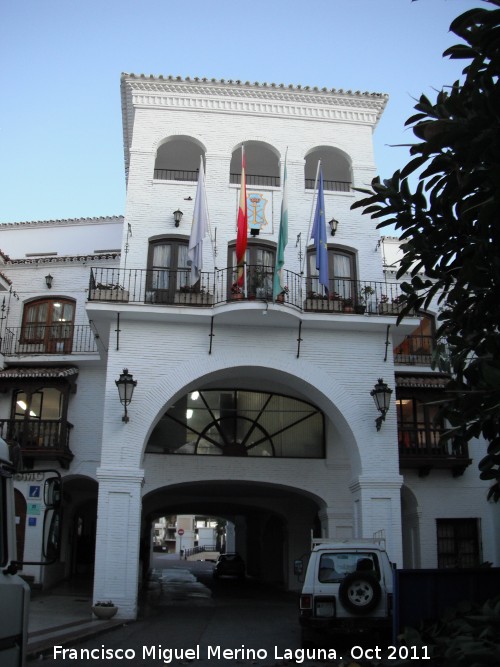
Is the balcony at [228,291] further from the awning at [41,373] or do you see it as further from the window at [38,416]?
the window at [38,416]

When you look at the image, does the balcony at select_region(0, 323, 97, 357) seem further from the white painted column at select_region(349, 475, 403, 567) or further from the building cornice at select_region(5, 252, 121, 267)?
the white painted column at select_region(349, 475, 403, 567)

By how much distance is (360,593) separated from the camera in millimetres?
11367

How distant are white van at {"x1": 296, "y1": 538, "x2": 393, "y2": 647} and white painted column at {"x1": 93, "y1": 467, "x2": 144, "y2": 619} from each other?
4.91 meters

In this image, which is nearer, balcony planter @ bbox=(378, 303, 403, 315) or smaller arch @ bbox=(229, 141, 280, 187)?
balcony planter @ bbox=(378, 303, 403, 315)

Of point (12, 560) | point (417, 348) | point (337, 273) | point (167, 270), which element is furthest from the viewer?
point (417, 348)

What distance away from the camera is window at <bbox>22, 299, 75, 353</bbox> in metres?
22.5

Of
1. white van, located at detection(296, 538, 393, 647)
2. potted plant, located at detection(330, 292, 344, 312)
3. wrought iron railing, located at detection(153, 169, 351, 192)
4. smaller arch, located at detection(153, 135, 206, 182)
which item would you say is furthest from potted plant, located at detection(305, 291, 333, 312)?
white van, located at detection(296, 538, 393, 647)

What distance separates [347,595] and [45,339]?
14.6m

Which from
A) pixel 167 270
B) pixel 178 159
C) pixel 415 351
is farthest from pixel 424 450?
pixel 178 159

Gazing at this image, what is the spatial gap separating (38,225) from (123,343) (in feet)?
40.5

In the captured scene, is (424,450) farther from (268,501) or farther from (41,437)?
(41,437)

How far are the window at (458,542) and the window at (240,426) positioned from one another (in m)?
4.64

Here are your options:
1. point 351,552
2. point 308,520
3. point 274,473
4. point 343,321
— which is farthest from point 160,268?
point 308,520

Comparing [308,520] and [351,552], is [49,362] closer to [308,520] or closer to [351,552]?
[308,520]
